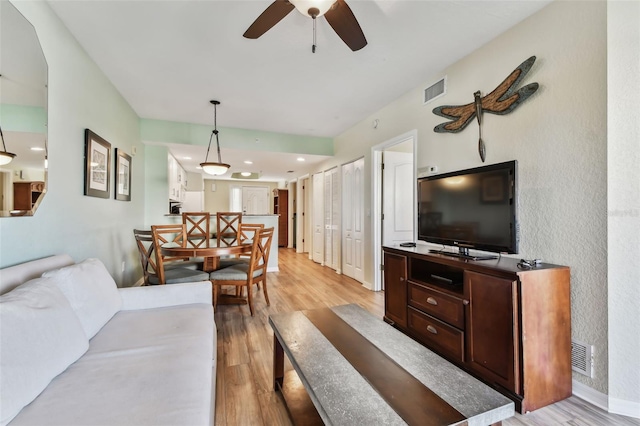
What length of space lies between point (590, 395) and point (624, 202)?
1.13 metres

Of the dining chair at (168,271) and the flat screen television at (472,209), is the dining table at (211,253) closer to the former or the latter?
the dining chair at (168,271)

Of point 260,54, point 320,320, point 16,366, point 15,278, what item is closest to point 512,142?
point 320,320

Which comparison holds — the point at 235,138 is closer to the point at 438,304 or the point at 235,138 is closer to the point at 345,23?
the point at 345,23

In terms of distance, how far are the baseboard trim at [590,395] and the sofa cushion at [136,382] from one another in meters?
2.10

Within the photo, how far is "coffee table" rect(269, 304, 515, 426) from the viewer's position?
3.04 feet

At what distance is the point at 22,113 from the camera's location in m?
1.56

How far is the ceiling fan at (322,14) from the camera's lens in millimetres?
1398

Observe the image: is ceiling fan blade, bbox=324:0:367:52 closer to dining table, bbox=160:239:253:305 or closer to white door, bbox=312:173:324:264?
dining table, bbox=160:239:253:305

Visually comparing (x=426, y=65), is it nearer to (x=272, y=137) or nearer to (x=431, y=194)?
(x=431, y=194)

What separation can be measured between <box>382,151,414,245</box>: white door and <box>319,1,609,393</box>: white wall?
165cm

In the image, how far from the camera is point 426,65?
2662mm

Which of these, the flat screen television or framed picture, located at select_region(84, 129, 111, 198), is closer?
the flat screen television

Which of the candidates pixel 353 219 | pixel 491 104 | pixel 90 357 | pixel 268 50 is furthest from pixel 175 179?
pixel 491 104

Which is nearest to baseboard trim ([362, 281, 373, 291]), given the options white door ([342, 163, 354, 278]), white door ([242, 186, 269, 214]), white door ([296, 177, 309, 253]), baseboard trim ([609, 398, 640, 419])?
white door ([342, 163, 354, 278])
